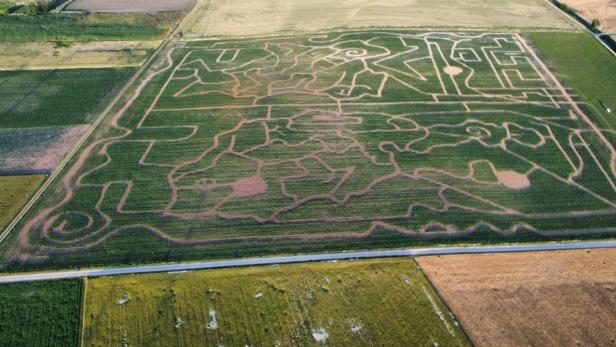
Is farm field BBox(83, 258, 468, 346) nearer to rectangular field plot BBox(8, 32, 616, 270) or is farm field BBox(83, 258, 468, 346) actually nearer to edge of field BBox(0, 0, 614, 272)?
edge of field BBox(0, 0, 614, 272)

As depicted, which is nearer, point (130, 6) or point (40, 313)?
point (40, 313)

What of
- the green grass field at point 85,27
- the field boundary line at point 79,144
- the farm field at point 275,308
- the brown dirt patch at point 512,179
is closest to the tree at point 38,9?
the green grass field at point 85,27

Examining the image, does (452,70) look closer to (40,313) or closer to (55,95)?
(55,95)

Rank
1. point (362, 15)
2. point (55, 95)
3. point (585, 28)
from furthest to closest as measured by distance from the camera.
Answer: point (362, 15), point (585, 28), point (55, 95)

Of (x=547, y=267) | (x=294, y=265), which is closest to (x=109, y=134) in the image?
(x=294, y=265)

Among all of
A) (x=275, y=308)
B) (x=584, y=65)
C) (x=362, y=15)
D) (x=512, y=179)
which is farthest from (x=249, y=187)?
(x=584, y=65)

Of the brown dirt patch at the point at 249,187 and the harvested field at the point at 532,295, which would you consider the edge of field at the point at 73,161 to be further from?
the brown dirt patch at the point at 249,187
